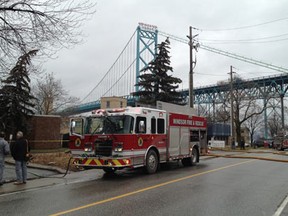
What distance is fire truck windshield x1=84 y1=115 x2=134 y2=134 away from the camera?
13148 mm

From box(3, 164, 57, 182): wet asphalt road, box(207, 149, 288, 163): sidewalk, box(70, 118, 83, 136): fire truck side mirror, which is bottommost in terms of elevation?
box(3, 164, 57, 182): wet asphalt road

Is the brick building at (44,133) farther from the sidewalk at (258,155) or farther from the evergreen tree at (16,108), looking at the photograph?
the sidewalk at (258,155)

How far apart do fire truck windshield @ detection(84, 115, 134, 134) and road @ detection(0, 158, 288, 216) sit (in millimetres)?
1746

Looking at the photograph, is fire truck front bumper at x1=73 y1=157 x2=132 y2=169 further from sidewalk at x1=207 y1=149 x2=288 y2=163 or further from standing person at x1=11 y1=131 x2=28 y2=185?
sidewalk at x1=207 y1=149 x2=288 y2=163

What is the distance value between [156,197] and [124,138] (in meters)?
4.11

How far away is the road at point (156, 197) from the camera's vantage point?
760 centimetres

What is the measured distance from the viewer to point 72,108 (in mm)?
66188

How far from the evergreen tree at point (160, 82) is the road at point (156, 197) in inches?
1012

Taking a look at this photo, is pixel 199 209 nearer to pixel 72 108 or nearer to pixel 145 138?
pixel 145 138

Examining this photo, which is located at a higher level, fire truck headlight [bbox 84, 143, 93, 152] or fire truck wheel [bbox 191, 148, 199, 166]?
fire truck headlight [bbox 84, 143, 93, 152]

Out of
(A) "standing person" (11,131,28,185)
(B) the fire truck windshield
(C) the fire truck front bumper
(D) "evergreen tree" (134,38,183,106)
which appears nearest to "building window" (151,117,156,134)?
(B) the fire truck windshield

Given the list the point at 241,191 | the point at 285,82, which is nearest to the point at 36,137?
the point at 241,191

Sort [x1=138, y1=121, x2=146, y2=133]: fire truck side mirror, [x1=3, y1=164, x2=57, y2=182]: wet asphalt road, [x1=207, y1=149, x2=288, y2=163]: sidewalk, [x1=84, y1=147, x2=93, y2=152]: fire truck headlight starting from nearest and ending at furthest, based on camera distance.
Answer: [x1=3, y1=164, x2=57, y2=182]: wet asphalt road
[x1=84, y1=147, x2=93, y2=152]: fire truck headlight
[x1=138, y1=121, x2=146, y2=133]: fire truck side mirror
[x1=207, y1=149, x2=288, y2=163]: sidewalk

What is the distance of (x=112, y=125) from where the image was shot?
43.5 ft
